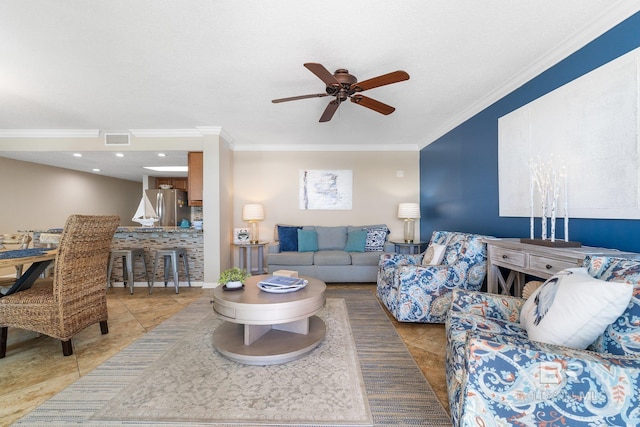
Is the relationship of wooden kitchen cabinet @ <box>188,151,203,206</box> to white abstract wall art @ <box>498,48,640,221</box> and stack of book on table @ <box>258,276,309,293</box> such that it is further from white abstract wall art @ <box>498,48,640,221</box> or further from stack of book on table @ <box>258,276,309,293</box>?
white abstract wall art @ <box>498,48,640,221</box>

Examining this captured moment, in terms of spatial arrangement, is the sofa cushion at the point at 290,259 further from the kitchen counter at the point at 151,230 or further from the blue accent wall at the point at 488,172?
the blue accent wall at the point at 488,172

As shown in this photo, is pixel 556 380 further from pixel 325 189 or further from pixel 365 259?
pixel 325 189

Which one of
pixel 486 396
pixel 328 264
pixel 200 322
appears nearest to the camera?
pixel 486 396

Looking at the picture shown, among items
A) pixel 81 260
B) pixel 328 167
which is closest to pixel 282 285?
pixel 81 260

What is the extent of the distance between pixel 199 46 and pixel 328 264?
123 inches

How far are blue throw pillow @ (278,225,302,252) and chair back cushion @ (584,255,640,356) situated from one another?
150 inches

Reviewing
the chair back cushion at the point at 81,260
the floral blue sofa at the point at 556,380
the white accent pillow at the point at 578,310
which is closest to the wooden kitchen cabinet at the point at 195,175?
the chair back cushion at the point at 81,260

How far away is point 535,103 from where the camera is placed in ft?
8.03

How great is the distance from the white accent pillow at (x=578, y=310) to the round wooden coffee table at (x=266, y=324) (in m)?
1.40

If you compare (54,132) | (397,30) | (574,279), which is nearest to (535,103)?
(397,30)

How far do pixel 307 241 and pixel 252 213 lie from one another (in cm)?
104

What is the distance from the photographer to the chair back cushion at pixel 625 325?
1.04 meters

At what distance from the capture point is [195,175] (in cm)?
448

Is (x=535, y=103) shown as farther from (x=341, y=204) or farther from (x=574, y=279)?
(x=341, y=204)
